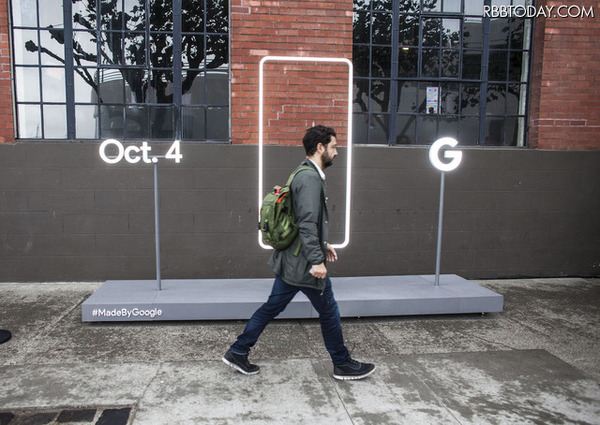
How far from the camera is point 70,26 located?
19.9 feet

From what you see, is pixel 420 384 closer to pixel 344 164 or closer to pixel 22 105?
pixel 344 164

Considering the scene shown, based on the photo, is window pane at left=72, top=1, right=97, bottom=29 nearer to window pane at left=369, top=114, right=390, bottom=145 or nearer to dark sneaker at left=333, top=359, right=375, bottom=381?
window pane at left=369, top=114, right=390, bottom=145

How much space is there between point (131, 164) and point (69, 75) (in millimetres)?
1445

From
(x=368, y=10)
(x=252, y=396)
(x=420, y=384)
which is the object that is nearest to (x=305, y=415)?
(x=252, y=396)

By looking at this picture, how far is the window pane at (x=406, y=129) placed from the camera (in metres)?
6.71

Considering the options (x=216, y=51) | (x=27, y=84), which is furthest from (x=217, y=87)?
(x=27, y=84)

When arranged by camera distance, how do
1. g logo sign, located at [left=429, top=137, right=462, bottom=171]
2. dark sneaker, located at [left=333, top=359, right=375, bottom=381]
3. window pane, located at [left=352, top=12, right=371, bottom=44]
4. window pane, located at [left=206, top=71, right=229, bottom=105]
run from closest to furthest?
dark sneaker, located at [left=333, top=359, right=375, bottom=381], g logo sign, located at [left=429, top=137, right=462, bottom=171], window pane, located at [left=206, top=71, right=229, bottom=105], window pane, located at [left=352, top=12, right=371, bottom=44]

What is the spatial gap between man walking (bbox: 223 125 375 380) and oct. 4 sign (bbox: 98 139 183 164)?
3.01 m

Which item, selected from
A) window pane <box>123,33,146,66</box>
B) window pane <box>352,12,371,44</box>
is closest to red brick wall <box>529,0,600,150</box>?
window pane <box>352,12,371,44</box>

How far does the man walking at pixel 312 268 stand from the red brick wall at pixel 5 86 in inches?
176

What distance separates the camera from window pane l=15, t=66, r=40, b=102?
605 centimetres

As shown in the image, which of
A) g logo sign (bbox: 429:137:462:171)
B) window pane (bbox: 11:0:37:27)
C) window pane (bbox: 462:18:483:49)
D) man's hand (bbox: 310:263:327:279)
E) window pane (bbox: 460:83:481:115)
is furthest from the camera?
window pane (bbox: 460:83:481:115)

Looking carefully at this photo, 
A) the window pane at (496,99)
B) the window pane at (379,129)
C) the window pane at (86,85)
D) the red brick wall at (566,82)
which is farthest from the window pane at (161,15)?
the red brick wall at (566,82)

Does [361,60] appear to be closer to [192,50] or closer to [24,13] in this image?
[192,50]
